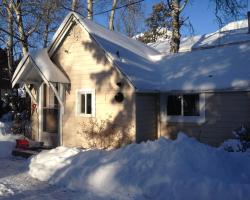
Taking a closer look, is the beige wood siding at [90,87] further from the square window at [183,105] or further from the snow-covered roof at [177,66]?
the square window at [183,105]

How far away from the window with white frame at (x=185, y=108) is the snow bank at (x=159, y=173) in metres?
4.35

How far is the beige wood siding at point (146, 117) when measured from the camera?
12.8 m

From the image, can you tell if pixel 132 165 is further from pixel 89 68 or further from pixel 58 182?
pixel 89 68

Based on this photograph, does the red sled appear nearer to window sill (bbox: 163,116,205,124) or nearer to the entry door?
the entry door

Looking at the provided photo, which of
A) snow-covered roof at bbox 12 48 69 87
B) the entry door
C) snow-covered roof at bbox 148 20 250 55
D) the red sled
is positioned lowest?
the red sled

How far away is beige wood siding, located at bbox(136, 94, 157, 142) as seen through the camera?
12.8 m

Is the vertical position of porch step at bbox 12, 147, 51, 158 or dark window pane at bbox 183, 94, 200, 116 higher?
dark window pane at bbox 183, 94, 200, 116

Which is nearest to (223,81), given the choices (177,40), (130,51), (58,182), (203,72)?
(203,72)

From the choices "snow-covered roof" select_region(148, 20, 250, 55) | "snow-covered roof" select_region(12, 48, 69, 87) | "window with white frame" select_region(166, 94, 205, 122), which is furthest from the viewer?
"snow-covered roof" select_region(148, 20, 250, 55)

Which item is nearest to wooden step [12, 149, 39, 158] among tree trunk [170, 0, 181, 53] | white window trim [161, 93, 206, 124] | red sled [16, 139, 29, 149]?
red sled [16, 139, 29, 149]

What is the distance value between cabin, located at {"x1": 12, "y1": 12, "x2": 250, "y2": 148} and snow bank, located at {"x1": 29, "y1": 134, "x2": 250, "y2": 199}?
12.6ft

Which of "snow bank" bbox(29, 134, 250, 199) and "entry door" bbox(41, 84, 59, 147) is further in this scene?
"entry door" bbox(41, 84, 59, 147)

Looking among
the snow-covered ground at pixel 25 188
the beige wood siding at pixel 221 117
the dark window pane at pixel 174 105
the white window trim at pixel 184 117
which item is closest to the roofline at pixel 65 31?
the white window trim at pixel 184 117

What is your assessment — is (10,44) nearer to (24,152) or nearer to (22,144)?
(22,144)
